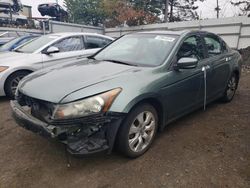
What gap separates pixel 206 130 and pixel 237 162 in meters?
0.90

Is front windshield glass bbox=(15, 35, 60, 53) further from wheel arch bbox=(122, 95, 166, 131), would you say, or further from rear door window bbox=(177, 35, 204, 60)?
wheel arch bbox=(122, 95, 166, 131)

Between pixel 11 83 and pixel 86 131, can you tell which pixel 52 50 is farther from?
pixel 86 131

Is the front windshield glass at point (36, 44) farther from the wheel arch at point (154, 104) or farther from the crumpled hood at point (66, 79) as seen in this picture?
the wheel arch at point (154, 104)

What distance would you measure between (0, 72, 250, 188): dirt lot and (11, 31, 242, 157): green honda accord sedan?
10.2 inches

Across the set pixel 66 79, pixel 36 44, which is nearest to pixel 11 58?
pixel 36 44

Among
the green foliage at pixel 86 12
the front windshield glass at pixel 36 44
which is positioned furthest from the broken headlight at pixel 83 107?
the green foliage at pixel 86 12

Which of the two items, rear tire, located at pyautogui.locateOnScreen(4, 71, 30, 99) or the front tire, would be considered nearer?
the front tire

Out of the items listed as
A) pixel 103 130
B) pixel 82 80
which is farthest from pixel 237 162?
pixel 82 80

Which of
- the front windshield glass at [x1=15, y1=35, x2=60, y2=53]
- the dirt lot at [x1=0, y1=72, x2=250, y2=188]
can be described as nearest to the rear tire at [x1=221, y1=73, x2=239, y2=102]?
the dirt lot at [x1=0, y1=72, x2=250, y2=188]

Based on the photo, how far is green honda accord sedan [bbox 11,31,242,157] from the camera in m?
2.54

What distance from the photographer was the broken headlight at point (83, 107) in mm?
2501

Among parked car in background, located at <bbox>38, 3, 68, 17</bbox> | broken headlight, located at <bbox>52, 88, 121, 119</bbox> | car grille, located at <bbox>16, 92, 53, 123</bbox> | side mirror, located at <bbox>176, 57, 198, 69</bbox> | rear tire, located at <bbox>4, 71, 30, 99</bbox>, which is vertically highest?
parked car in background, located at <bbox>38, 3, 68, 17</bbox>

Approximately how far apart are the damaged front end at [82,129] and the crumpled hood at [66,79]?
0.14 metres

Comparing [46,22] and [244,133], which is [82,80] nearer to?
[244,133]
